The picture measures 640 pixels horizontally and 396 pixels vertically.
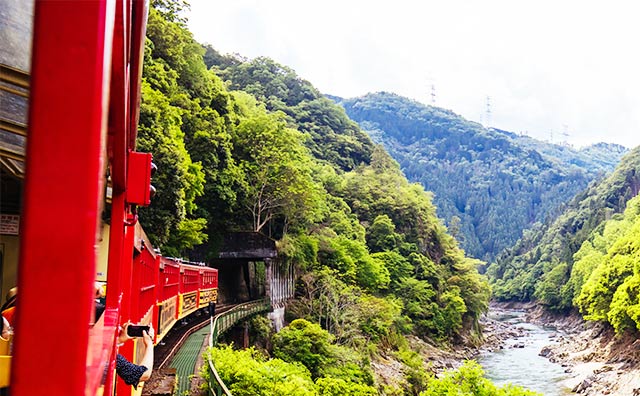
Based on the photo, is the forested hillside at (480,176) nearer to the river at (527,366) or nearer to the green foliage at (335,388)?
the river at (527,366)

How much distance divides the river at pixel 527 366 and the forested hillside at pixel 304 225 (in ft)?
12.6

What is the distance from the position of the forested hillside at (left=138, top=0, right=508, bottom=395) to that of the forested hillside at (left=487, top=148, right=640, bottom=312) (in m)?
10.2

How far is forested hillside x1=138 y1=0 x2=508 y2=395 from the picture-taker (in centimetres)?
1731

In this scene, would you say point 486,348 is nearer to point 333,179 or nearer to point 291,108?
point 333,179

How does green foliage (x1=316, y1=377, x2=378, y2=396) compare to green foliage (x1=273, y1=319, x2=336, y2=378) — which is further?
green foliage (x1=273, y1=319, x2=336, y2=378)

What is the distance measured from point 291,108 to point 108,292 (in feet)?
195

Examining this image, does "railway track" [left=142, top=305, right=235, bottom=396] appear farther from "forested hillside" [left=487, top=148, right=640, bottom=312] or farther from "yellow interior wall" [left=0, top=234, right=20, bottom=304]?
"forested hillside" [left=487, top=148, right=640, bottom=312]

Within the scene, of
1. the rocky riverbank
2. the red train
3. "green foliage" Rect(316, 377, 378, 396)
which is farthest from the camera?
the rocky riverbank

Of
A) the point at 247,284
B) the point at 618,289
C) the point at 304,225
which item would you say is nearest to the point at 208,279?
the point at 247,284

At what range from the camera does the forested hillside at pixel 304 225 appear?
1731 centimetres

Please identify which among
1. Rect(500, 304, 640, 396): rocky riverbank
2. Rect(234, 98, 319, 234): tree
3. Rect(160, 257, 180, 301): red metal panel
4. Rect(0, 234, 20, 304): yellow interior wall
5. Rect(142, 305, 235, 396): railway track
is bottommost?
→ Rect(500, 304, 640, 396): rocky riverbank

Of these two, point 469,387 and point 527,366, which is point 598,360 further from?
point 469,387

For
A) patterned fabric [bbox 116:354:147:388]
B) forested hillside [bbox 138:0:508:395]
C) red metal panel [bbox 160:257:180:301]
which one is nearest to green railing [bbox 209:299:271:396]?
forested hillside [bbox 138:0:508:395]

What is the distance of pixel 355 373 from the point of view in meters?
21.5
